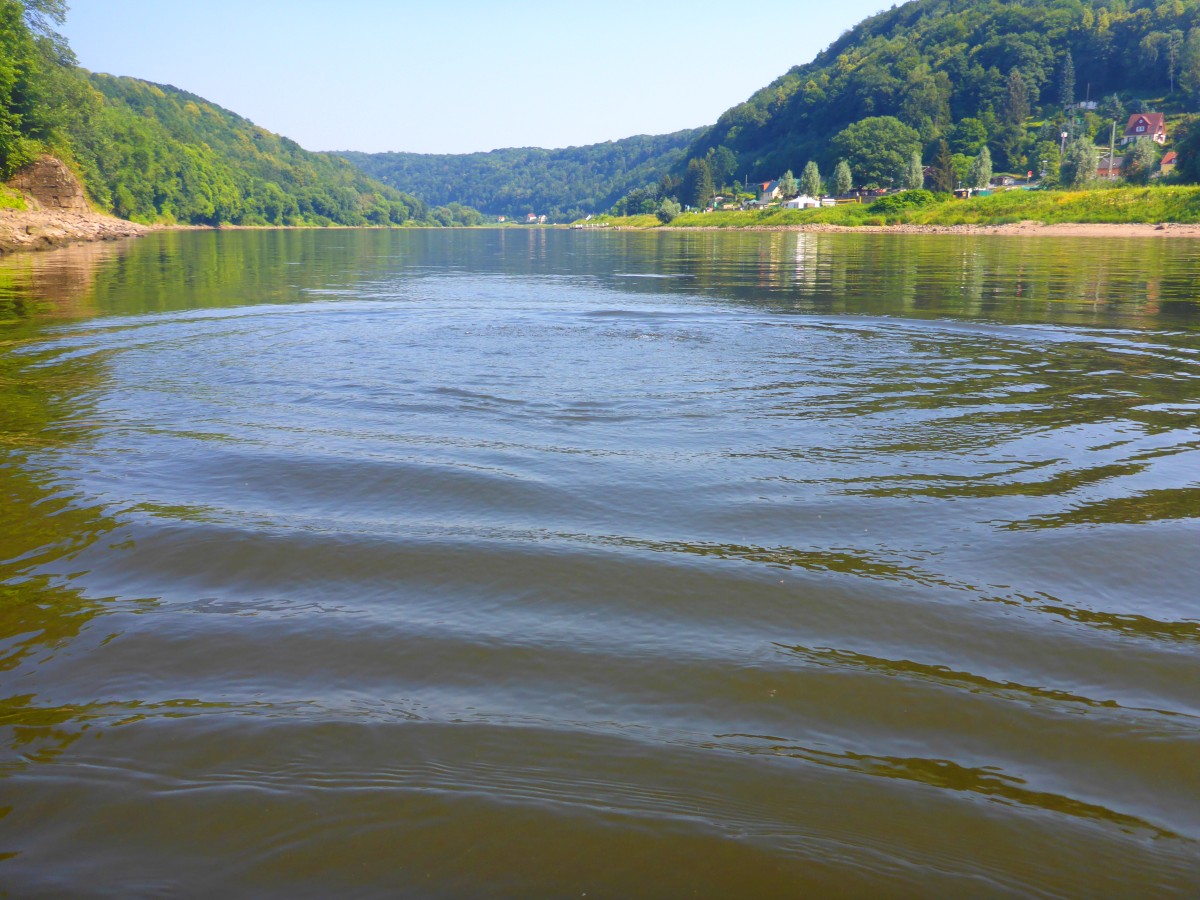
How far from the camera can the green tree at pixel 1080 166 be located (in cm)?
11188

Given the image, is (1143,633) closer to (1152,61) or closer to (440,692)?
(440,692)

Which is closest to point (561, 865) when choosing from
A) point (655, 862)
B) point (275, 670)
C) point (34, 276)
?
point (655, 862)

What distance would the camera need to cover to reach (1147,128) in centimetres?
16750

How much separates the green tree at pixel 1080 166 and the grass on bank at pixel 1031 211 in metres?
4.25

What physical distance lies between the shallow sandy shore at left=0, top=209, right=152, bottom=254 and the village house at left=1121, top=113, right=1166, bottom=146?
18278 cm

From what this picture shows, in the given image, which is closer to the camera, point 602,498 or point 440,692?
point 440,692

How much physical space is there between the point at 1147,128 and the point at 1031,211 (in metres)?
94.4

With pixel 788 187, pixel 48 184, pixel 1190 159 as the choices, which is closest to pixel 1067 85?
pixel 788 187

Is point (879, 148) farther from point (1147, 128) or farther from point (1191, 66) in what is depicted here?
point (1191, 66)

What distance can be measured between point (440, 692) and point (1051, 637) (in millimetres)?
3950

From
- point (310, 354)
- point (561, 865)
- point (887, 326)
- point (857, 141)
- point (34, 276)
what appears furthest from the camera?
point (857, 141)

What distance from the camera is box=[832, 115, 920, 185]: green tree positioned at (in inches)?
6836

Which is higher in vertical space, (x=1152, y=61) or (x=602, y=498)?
(x=1152, y=61)

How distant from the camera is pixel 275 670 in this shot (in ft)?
16.6
